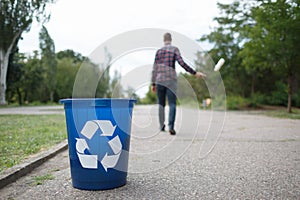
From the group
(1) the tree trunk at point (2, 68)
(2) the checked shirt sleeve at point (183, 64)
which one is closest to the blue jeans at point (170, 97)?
(2) the checked shirt sleeve at point (183, 64)

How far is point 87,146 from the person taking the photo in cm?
254

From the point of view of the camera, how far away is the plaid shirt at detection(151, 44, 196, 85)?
6137mm

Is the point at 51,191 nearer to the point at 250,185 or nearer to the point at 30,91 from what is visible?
the point at 250,185

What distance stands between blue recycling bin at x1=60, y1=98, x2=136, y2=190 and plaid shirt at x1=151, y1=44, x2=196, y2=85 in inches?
141

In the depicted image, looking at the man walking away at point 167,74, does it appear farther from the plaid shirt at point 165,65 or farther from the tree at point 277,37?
the tree at point 277,37

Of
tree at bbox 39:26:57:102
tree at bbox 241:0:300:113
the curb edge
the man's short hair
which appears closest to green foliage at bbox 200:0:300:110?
tree at bbox 241:0:300:113

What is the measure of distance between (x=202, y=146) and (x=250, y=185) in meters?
2.26

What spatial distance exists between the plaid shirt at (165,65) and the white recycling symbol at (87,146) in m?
3.71

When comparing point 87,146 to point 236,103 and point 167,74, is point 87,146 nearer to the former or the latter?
point 167,74

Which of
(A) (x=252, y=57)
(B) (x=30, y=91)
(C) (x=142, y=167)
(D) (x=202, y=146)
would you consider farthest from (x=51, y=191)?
(B) (x=30, y=91)

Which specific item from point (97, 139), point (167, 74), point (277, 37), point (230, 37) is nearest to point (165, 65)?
point (167, 74)

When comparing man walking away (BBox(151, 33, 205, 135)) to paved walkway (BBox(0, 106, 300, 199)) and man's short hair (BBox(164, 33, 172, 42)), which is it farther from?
paved walkway (BBox(0, 106, 300, 199))

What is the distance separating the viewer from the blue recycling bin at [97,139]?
2.50 metres

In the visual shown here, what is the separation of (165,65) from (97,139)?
152 inches
